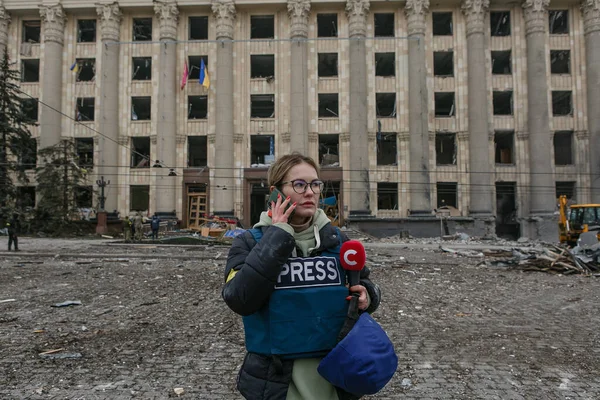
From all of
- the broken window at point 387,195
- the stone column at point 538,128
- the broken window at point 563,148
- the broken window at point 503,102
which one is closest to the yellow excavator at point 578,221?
the stone column at point 538,128

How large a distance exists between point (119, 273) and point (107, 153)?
2058 cm

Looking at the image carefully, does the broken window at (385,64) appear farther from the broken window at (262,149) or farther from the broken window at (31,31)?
the broken window at (31,31)

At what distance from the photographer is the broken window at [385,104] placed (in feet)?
91.6

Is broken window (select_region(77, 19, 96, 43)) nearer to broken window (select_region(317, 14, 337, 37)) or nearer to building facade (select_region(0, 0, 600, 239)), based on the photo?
building facade (select_region(0, 0, 600, 239))

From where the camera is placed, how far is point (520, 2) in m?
27.4

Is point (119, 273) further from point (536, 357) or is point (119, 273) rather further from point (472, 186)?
point (472, 186)

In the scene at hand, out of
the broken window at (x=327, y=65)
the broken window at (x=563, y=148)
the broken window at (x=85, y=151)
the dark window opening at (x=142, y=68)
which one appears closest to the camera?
the broken window at (x=563, y=148)

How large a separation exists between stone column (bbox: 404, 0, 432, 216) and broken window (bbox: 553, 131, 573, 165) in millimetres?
10360

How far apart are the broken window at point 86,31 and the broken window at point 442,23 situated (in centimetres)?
2658

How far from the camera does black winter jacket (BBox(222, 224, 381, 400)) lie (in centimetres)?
157

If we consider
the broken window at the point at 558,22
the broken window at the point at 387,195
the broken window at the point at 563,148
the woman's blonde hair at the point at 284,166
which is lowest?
the woman's blonde hair at the point at 284,166

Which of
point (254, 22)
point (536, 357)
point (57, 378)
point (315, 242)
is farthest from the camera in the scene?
point (254, 22)

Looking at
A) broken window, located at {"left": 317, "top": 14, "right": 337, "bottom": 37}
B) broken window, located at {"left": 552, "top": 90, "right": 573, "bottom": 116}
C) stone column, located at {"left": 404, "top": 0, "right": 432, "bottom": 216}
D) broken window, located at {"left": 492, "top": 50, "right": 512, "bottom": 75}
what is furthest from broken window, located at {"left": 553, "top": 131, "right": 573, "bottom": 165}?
broken window, located at {"left": 317, "top": 14, "right": 337, "bottom": 37}

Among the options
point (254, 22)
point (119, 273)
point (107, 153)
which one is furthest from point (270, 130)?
point (119, 273)
